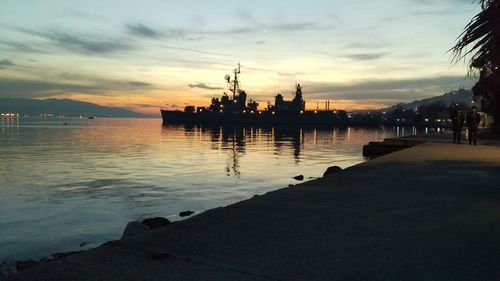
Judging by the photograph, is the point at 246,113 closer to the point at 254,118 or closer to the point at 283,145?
the point at 254,118

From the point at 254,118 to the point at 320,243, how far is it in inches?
6579

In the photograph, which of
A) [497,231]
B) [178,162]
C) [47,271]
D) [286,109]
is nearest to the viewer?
[47,271]

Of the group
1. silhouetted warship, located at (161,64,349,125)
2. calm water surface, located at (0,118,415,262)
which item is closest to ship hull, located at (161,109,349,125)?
silhouetted warship, located at (161,64,349,125)

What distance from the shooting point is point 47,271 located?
14.4 ft

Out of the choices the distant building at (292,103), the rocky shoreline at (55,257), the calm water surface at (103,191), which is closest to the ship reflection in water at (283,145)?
the calm water surface at (103,191)

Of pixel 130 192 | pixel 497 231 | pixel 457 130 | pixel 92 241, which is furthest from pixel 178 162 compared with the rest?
pixel 497 231

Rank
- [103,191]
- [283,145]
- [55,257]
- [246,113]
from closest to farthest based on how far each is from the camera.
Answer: [55,257], [103,191], [283,145], [246,113]

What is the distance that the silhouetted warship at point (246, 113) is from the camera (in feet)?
557

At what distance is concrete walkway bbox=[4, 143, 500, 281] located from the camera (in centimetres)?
448

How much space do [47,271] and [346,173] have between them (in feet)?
32.3

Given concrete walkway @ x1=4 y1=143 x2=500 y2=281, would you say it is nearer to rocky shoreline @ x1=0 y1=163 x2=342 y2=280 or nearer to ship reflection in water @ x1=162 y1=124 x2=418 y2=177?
rocky shoreline @ x1=0 y1=163 x2=342 y2=280

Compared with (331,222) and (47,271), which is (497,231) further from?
(47,271)

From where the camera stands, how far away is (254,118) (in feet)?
566

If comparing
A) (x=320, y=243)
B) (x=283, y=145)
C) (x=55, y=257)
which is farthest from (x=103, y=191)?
(x=283, y=145)
